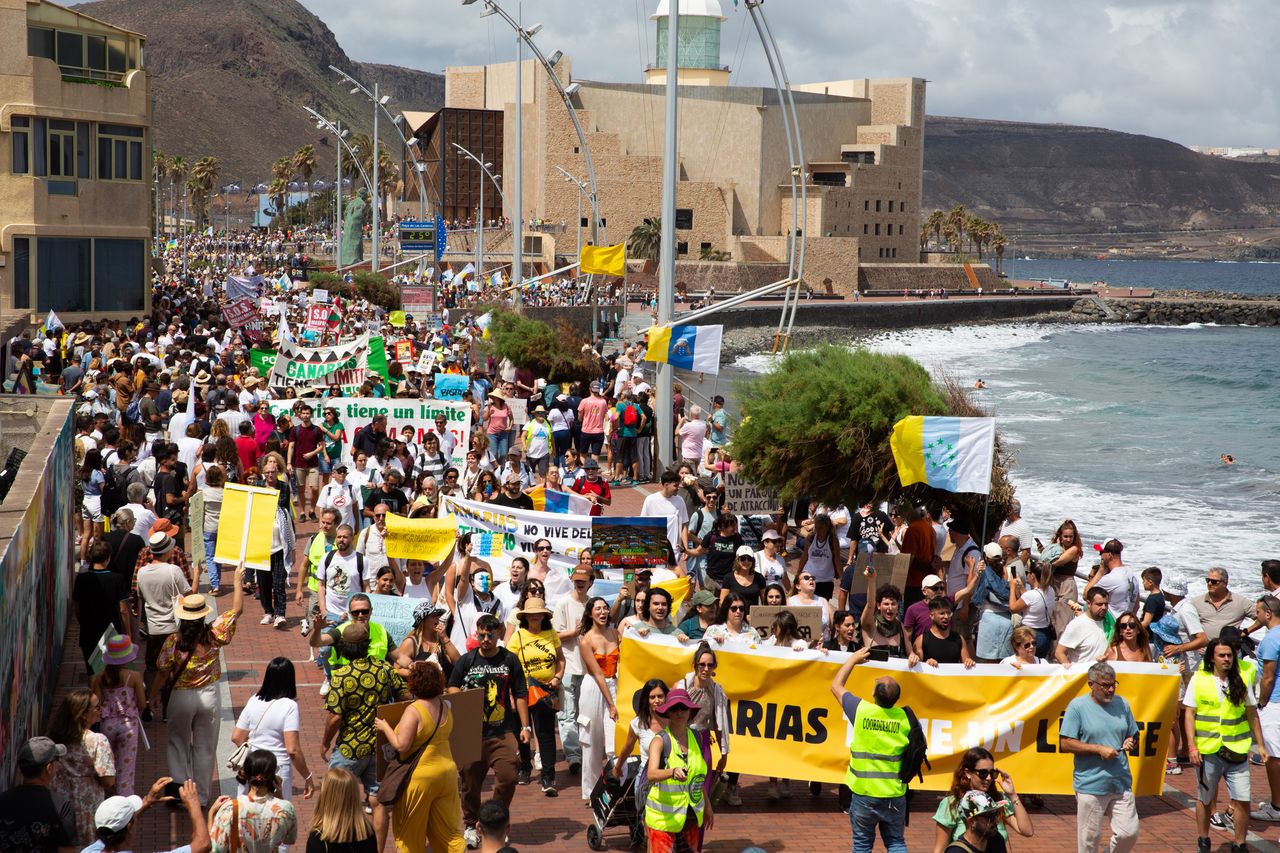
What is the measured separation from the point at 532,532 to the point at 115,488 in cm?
464

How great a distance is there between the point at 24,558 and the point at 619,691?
12.3 ft

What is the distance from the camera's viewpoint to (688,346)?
20.1 m

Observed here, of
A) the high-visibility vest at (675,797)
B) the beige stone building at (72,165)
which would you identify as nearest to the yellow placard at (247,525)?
the high-visibility vest at (675,797)

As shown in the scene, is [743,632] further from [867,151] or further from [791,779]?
[867,151]

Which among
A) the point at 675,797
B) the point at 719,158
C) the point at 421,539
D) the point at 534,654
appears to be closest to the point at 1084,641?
the point at 534,654

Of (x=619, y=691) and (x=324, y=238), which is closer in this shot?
(x=619, y=691)

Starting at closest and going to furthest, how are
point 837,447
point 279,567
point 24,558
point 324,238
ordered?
point 24,558
point 279,567
point 837,447
point 324,238

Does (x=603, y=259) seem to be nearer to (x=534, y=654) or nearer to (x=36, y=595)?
(x=36, y=595)

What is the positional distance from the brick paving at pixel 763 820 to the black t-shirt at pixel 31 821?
1927 millimetres

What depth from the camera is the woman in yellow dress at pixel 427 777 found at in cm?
772

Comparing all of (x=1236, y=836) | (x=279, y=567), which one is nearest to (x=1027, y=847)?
(x=1236, y=836)

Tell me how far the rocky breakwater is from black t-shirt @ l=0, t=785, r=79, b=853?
116m

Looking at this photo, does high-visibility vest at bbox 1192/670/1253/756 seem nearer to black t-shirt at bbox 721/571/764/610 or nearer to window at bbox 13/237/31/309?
black t-shirt at bbox 721/571/764/610

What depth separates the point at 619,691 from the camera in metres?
9.74
